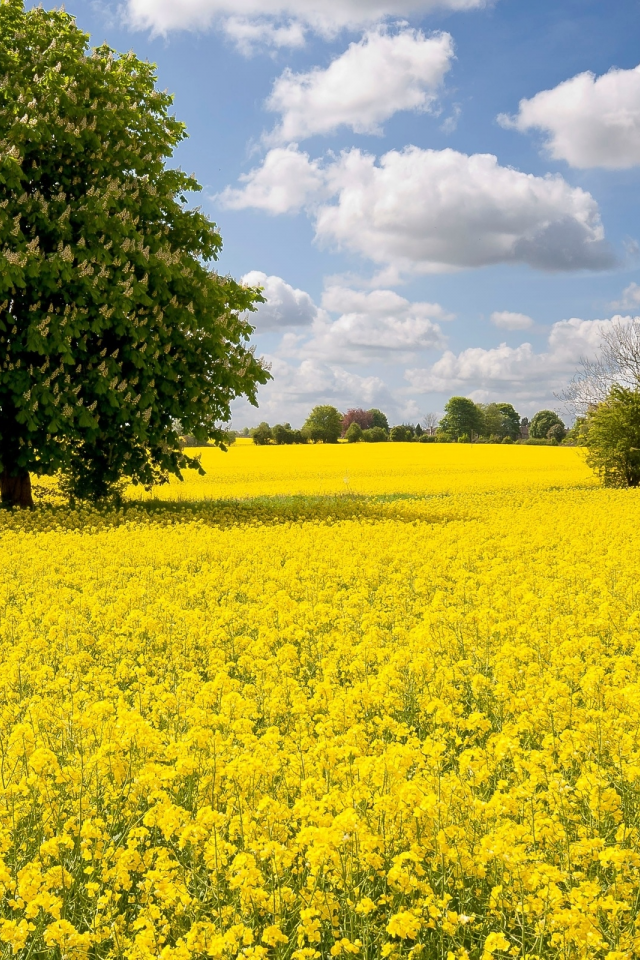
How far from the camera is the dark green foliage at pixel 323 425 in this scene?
286 feet

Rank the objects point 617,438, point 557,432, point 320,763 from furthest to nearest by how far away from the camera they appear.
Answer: point 557,432
point 617,438
point 320,763

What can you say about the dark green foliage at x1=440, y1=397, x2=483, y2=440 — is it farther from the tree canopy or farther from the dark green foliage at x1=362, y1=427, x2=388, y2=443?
the tree canopy

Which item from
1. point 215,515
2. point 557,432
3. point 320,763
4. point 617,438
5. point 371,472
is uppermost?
point 557,432

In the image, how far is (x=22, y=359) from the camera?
2022 cm

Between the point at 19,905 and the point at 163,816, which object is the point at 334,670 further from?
the point at 19,905

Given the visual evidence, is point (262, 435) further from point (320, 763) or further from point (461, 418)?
point (320, 763)

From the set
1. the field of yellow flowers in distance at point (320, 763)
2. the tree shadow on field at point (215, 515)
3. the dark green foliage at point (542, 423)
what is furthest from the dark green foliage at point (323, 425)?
the field of yellow flowers in distance at point (320, 763)

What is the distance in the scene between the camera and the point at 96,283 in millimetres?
18922

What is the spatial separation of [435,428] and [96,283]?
10917 centimetres

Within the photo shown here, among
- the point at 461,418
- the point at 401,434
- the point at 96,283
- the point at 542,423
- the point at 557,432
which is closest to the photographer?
the point at 96,283

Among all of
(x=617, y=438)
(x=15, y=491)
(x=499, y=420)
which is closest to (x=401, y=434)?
(x=499, y=420)

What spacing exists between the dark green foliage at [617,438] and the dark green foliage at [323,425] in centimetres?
5038

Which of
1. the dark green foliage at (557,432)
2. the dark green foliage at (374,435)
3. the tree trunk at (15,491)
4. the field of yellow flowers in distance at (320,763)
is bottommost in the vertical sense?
the field of yellow flowers in distance at (320,763)

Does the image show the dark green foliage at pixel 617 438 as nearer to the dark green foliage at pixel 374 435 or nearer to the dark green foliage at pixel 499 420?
the dark green foliage at pixel 374 435
